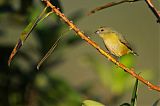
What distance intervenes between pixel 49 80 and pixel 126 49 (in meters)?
1.07

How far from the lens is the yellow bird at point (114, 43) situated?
1.17 metres

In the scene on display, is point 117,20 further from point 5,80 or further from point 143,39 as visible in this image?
point 5,80

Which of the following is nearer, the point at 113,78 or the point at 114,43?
the point at 114,43

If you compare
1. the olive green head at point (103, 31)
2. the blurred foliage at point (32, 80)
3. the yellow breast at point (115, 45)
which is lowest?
the yellow breast at point (115, 45)

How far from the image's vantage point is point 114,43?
1.19 metres

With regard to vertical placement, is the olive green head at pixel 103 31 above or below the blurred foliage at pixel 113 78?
below

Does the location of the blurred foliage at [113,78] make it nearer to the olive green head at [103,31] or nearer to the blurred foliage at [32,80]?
the blurred foliage at [32,80]

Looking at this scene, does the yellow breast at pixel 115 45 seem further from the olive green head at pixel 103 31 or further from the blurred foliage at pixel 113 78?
the blurred foliage at pixel 113 78

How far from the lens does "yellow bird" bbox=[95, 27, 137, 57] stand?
45.9 inches

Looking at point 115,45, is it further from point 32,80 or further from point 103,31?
point 32,80

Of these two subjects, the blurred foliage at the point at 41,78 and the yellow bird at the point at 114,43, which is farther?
the blurred foliage at the point at 41,78

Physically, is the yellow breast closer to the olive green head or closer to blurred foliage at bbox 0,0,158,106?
the olive green head

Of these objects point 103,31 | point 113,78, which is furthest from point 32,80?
point 103,31

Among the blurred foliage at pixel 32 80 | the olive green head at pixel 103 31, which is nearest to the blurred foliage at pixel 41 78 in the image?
the blurred foliage at pixel 32 80
